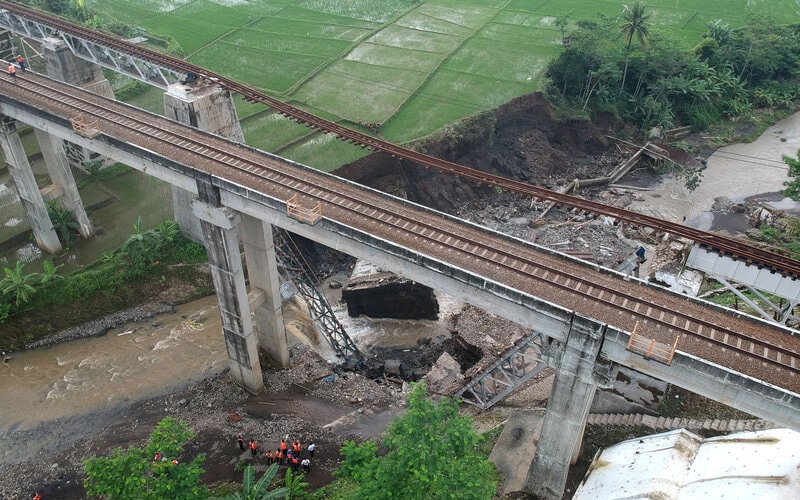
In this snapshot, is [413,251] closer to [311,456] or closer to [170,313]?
[311,456]

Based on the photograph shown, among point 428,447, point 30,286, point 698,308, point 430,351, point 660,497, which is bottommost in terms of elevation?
point 430,351

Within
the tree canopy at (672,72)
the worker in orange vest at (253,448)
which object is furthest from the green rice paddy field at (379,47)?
the worker in orange vest at (253,448)

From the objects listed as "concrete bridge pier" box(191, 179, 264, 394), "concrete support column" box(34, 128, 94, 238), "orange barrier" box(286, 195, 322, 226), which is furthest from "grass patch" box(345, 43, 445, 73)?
"orange barrier" box(286, 195, 322, 226)

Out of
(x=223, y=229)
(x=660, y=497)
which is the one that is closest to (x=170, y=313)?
(x=223, y=229)

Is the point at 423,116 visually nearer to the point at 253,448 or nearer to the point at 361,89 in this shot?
the point at 361,89

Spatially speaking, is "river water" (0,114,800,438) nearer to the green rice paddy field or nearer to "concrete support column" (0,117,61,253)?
"concrete support column" (0,117,61,253)

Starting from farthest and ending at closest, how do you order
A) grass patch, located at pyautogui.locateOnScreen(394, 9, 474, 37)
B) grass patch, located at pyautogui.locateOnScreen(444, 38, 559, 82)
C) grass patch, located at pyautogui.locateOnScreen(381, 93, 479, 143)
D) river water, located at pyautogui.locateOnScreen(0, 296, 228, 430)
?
grass patch, located at pyautogui.locateOnScreen(394, 9, 474, 37) → grass patch, located at pyautogui.locateOnScreen(444, 38, 559, 82) → grass patch, located at pyautogui.locateOnScreen(381, 93, 479, 143) → river water, located at pyautogui.locateOnScreen(0, 296, 228, 430)

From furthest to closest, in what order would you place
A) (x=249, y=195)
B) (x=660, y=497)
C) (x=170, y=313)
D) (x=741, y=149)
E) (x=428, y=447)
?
1. (x=741, y=149)
2. (x=170, y=313)
3. (x=249, y=195)
4. (x=660, y=497)
5. (x=428, y=447)
